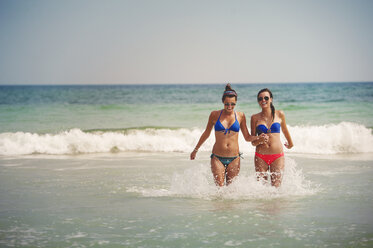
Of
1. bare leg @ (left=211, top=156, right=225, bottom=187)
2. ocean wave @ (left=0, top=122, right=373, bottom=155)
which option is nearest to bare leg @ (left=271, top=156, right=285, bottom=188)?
bare leg @ (left=211, top=156, right=225, bottom=187)

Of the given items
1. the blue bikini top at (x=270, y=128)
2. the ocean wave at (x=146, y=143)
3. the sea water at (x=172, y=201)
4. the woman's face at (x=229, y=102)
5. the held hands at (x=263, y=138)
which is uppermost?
the woman's face at (x=229, y=102)

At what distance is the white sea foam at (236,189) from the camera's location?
641cm

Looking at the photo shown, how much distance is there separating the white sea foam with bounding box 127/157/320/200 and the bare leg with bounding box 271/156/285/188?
0.15 metres

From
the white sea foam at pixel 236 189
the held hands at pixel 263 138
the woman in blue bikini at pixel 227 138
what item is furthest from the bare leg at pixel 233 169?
the held hands at pixel 263 138

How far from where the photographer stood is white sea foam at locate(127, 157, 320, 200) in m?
6.41

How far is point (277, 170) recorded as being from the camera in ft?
20.1

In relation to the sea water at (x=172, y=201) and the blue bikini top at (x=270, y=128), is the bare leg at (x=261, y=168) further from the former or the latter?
the blue bikini top at (x=270, y=128)

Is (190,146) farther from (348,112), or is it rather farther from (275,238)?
(348,112)

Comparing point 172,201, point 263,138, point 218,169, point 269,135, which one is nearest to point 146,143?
point 172,201

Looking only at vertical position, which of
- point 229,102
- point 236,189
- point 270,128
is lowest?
point 236,189

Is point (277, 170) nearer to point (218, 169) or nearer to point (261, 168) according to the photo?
point (261, 168)

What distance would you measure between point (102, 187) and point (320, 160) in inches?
231

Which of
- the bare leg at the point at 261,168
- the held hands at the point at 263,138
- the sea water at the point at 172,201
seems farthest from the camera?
the bare leg at the point at 261,168

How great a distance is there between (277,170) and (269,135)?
0.53 m
